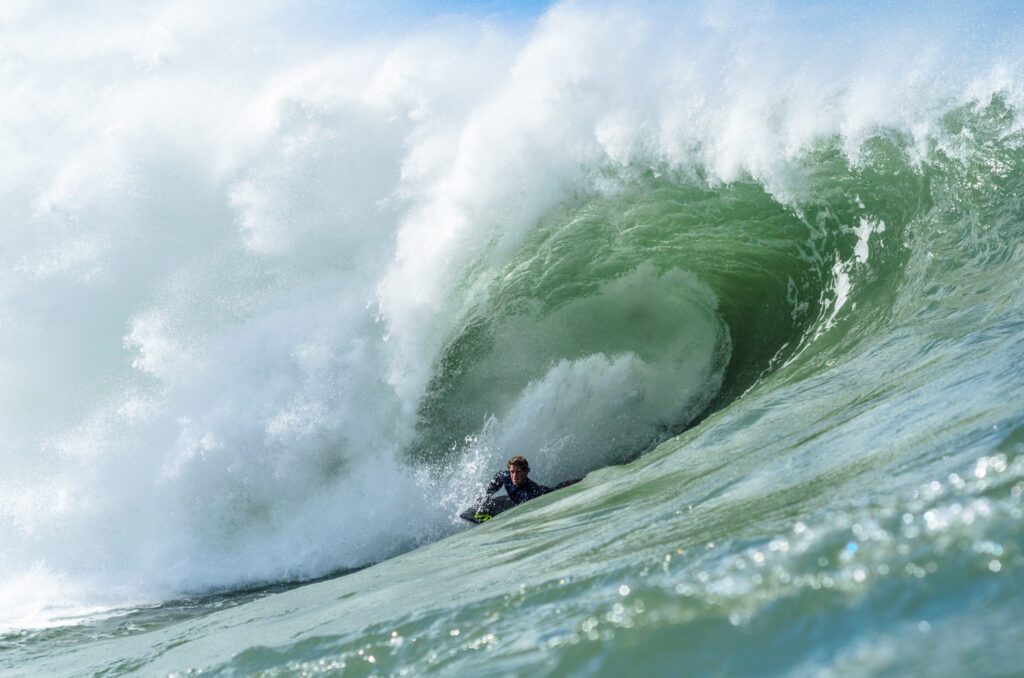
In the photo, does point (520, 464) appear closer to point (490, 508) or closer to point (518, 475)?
point (518, 475)

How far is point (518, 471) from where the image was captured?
8.50 meters

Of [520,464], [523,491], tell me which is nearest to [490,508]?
[523,491]

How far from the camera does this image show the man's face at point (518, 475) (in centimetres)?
847

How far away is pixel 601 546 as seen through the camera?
3.79 m

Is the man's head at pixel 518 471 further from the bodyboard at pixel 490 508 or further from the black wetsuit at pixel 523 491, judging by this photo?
the bodyboard at pixel 490 508

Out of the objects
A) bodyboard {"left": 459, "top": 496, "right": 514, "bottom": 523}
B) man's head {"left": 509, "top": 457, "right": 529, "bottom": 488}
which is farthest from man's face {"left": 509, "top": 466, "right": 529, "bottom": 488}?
bodyboard {"left": 459, "top": 496, "right": 514, "bottom": 523}

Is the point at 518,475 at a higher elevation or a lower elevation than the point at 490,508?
higher

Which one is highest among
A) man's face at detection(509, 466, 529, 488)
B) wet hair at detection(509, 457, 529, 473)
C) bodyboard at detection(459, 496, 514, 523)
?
wet hair at detection(509, 457, 529, 473)

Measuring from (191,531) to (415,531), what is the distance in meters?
2.68

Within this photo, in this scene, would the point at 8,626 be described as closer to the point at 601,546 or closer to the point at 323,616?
the point at 323,616

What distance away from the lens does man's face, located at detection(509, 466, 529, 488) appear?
27.8ft

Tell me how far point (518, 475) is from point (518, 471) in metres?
0.04

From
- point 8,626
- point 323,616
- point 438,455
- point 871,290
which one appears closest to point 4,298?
point 8,626

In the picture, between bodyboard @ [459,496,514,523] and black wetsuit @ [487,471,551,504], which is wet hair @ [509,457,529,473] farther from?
bodyboard @ [459,496,514,523]
